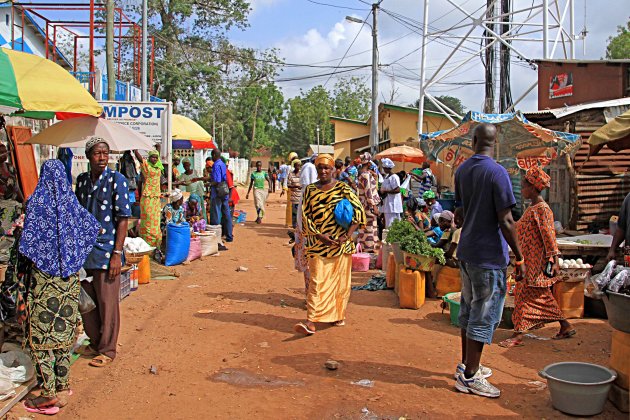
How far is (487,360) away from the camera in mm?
5961

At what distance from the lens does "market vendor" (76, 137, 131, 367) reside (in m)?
5.46

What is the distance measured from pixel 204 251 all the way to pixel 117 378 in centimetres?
690

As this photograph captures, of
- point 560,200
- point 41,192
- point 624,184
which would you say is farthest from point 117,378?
point 624,184

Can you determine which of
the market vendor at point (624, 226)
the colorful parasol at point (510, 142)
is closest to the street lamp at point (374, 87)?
the colorful parasol at point (510, 142)

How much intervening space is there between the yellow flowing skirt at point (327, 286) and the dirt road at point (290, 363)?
0.80ft

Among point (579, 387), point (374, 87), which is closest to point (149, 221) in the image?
point (579, 387)

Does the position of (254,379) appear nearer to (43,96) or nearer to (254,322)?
(254,322)

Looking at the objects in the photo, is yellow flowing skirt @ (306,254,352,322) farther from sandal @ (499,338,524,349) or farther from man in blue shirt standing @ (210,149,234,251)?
man in blue shirt standing @ (210,149,234,251)

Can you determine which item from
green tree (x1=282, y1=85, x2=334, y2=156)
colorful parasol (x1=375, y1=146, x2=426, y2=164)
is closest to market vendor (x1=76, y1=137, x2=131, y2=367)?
colorful parasol (x1=375, y1=146, x2=426, y2=164)

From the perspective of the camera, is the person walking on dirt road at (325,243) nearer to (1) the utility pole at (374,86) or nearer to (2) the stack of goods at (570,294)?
(2) the stack of goods at (570,294)

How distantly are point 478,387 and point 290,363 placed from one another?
5.90 ft

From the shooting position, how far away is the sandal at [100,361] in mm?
5711

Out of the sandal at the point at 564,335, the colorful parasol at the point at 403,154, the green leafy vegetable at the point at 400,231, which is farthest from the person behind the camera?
the colorful parasol at the point at 403,154

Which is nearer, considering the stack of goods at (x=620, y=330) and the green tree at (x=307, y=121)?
the stack of goods at (x=620, y=330)
